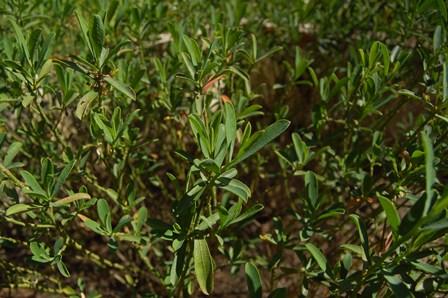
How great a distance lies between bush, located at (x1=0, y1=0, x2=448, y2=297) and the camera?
1086mm

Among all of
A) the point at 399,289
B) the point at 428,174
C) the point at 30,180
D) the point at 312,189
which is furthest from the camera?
the point at 312,189

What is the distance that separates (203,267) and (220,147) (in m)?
0.28

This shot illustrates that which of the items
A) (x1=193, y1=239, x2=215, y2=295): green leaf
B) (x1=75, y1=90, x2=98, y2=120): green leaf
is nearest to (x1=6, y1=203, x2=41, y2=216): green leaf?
(x1=75, y1=90, x2=98, y2=120): green leaf

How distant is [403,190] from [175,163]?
106cm

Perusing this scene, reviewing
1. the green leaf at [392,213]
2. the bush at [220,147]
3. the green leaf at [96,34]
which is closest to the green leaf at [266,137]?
the bush at [220,147]

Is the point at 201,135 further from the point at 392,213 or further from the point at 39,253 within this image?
the point at 39,253

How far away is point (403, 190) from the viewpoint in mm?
1291

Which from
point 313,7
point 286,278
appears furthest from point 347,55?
point 286,278

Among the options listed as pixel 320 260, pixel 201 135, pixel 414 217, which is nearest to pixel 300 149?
pixel 320 260

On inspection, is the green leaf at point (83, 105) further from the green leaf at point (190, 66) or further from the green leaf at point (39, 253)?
the green leaf at point (39, 253)

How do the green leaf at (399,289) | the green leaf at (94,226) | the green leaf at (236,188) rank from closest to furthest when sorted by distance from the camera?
the green leaf at (399,289), the green leaf at (236,188), the green leaf at (94,226)

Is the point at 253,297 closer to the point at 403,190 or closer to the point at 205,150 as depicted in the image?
the point at 205,150

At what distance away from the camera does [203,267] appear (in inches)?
43.5

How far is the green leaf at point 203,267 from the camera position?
110cm
